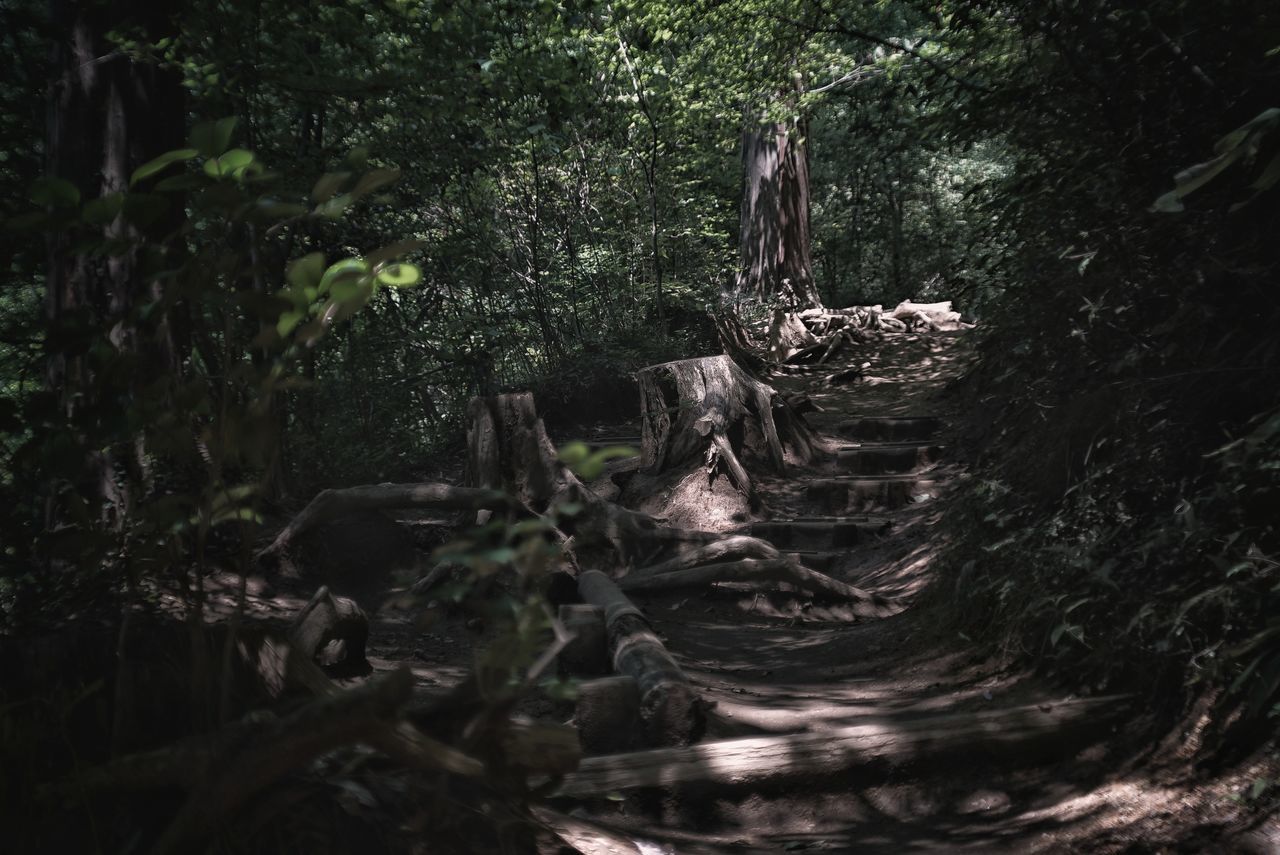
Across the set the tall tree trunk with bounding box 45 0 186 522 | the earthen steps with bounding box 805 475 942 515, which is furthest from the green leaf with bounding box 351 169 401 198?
the earthen steps with bounding box 805 475 942 515

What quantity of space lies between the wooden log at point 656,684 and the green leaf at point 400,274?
3231mm

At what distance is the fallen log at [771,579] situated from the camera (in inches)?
311

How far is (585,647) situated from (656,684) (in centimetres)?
141

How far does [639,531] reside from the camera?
9070 mm

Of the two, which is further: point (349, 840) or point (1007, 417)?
point (1007, 417)

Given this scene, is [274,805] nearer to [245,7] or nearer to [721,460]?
[245,7]

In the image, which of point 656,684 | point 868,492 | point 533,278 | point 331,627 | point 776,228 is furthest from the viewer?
point 776,228

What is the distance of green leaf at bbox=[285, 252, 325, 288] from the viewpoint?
68.9 inches

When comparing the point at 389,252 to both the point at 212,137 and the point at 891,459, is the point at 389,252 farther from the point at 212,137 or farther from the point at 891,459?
the point at 891,459

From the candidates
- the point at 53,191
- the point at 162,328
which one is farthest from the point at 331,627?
the point at 53,191

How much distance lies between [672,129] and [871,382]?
5.02 metres

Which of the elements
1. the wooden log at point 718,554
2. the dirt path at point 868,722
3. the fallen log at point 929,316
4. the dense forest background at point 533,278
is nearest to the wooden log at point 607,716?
the dirt path at point 868,722

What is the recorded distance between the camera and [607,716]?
470cm

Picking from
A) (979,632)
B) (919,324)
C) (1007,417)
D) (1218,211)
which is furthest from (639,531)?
(919,324)
